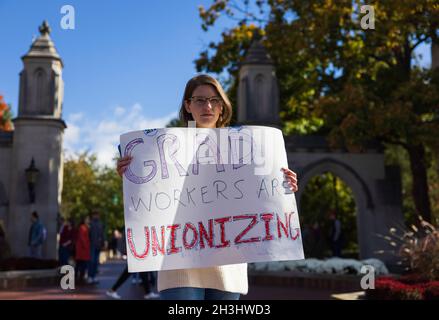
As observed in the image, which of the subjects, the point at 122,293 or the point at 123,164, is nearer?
the point at 123,164

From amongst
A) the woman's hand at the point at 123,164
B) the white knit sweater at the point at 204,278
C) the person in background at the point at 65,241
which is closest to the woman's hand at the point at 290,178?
the white knit sweater at the point at 204,278

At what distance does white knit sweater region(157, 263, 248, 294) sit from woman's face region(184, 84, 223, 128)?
926 mm

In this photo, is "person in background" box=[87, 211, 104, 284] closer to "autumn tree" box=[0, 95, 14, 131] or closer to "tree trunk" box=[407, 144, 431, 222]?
"tree trunk" box=[407, 144, 431, 222]

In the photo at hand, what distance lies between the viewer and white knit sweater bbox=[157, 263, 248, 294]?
296 centimetres

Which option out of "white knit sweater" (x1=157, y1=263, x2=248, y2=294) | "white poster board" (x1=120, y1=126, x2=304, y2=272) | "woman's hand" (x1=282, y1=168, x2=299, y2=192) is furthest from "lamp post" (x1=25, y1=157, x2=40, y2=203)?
"woman's hand" (x1=282, y1=168, x2=299, y2=192)

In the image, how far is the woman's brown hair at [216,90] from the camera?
3.27 metres

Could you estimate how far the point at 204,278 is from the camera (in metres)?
2.99

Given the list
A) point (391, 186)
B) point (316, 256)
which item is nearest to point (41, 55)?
point (316, 256)

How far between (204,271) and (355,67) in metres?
16.7

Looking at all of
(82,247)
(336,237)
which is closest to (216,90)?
(82,247)

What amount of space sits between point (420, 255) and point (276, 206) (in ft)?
23.2

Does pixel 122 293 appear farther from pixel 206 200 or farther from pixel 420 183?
pixel 420 183

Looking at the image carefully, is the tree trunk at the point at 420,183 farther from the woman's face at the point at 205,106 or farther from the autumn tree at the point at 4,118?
the autumn tree at the point at 4,118

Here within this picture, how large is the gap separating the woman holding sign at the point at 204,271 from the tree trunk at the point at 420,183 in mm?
15866
